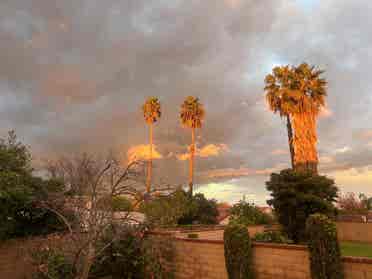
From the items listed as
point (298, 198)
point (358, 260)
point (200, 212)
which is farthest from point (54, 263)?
point (200, 212)

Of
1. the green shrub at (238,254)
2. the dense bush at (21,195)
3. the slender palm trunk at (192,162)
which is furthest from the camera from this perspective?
the slender palm trunk at (192,162)

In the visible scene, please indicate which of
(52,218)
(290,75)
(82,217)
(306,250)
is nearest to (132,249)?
(82,217)

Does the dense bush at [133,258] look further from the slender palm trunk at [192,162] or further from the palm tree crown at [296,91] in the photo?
the slender palm trunk at [192,162]

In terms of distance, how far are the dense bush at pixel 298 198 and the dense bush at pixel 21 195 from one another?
1186cm

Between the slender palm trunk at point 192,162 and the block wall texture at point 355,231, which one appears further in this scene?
the slender palm trunk at point 192,162

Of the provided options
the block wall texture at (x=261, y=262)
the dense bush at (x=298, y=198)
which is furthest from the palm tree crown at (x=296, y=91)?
the block wall texture at (x=261, y=262)

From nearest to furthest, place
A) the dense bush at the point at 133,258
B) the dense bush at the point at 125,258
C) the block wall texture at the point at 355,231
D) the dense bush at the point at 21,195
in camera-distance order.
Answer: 1. the dense bush at the point at 21,195
2. the dense bush at the point at 133,258
3. the dense bush at the point at 125,258
4. the block wall texture at the point at 355,231

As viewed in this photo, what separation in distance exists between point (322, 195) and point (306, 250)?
36.6ft

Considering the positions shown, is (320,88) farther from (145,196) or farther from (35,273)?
(35,273)

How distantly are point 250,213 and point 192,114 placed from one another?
613 inches

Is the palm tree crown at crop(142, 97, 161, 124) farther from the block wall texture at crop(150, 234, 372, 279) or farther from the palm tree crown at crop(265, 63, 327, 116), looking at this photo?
the block wall texture at crop(150, 234, 372, 279)

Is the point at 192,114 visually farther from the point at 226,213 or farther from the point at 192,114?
the point at 226,213

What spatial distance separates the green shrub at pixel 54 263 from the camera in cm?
1022

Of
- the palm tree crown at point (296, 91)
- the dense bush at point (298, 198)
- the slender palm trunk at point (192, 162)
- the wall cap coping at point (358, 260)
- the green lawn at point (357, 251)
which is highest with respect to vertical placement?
the palm tree crown at point (296, 91)
